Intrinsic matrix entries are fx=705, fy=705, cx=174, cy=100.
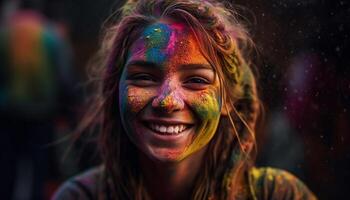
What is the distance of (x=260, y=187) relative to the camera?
7.55 ft

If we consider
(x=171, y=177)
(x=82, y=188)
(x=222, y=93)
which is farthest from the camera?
(x=82, y=188)

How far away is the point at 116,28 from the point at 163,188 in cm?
54

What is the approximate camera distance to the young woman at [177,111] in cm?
205

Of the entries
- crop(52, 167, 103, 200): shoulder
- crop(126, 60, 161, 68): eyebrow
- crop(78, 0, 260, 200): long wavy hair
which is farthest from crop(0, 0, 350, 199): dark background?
crop(52, 167, 103, 200): shoulder

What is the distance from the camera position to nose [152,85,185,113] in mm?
1996

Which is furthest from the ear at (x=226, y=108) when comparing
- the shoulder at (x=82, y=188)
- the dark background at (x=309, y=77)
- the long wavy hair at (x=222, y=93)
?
the shoulder at (x=82, y=188)

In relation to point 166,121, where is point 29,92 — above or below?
below

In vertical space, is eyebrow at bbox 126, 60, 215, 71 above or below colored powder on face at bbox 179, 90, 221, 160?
above

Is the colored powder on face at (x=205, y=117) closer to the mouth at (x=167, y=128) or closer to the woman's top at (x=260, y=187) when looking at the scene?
the mouth at (x=167, y=128)

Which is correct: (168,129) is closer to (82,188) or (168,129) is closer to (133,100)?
(133,100)

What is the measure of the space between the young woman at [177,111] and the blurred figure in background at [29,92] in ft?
8.13

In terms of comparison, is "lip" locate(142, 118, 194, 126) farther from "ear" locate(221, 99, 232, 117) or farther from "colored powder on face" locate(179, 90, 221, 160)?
"ear" locate(221, 99, 232, 117)

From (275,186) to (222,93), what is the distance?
395 millimetres

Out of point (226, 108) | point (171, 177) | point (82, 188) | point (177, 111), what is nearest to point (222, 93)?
point (226, 108)
